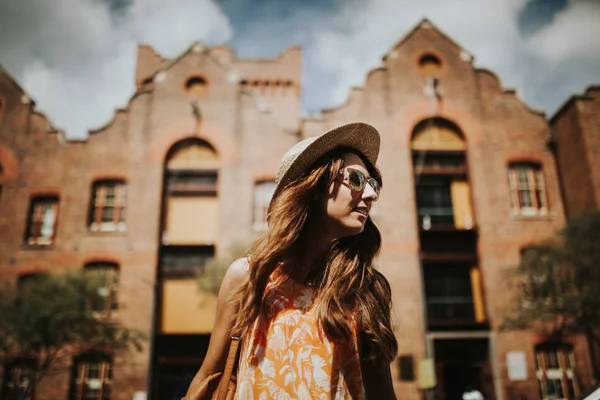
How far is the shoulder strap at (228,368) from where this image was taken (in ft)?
5.08

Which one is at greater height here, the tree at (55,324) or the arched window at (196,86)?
the arched window at (196,86)

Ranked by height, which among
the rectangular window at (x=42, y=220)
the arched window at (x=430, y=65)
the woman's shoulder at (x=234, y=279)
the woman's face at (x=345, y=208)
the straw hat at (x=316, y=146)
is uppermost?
the arched window at (x=430, y=65)

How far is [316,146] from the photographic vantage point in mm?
1699

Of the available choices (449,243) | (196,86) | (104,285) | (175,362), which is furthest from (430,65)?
(175,362)

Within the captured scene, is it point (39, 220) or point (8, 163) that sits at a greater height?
point (8, 163)

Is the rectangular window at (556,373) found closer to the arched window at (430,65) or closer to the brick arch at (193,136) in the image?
the arched window at (430,65)

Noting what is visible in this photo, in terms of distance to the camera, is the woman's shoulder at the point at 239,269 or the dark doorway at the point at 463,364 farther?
the dark doorway at the point at 463,364

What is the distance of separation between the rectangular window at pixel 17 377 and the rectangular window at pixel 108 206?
15.4ft

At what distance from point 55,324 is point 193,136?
7881 millimetres

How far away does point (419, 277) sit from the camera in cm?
1498

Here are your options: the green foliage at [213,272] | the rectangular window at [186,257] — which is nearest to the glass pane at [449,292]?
the green foliage at [213,272]

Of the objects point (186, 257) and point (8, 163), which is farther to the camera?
point (8, 163)

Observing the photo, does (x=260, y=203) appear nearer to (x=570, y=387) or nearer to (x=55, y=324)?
(x=55, y=324)

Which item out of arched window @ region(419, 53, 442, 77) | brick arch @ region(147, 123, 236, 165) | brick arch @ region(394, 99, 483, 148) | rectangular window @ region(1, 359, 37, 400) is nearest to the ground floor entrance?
rectangular window @ region(1, 359, 37, 400)
